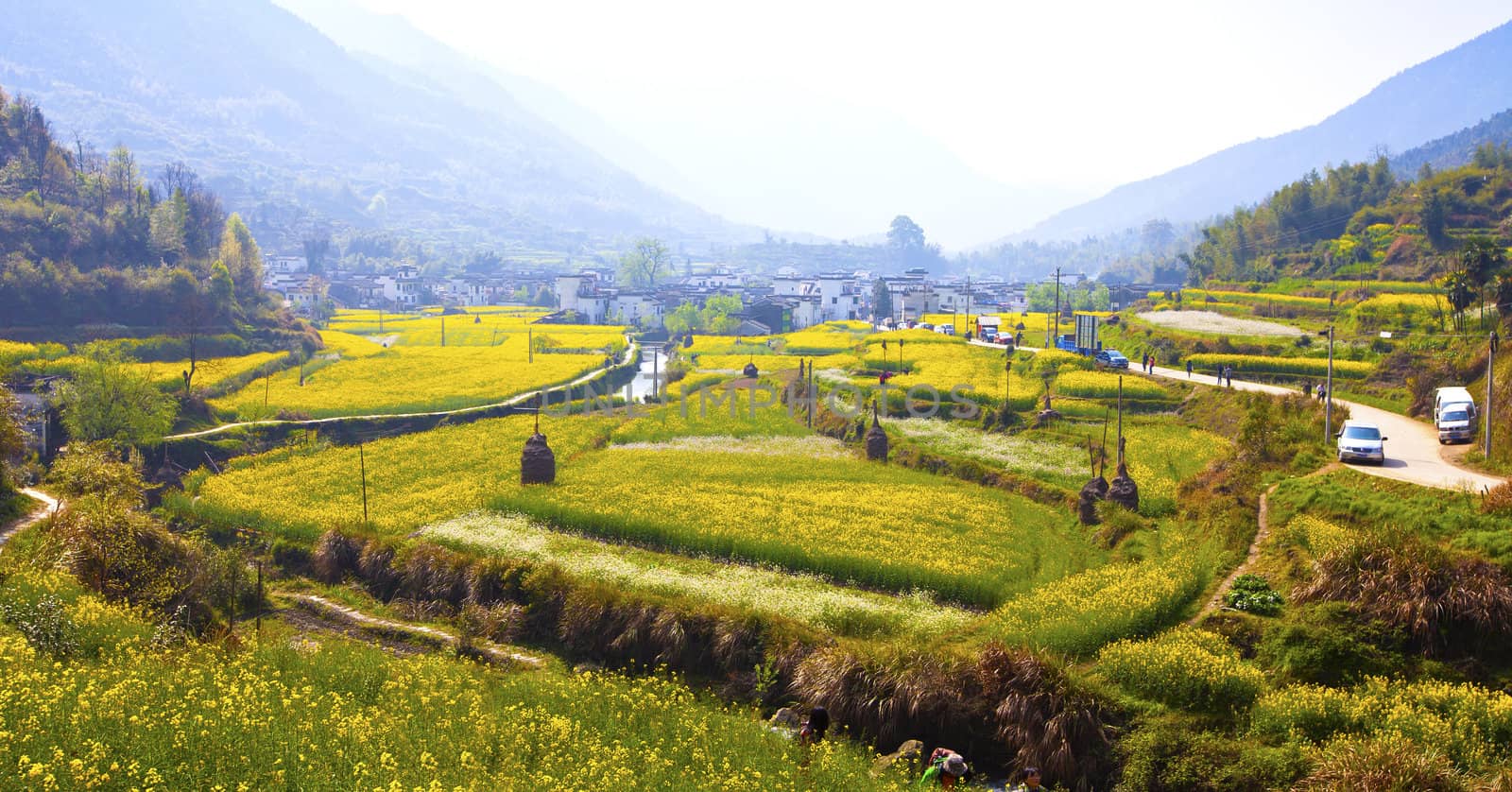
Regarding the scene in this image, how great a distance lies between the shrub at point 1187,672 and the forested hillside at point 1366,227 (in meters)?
44.1

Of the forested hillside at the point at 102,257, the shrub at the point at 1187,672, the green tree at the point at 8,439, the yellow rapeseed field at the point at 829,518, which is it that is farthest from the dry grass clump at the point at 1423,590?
the forested hillside at the point at 102,257

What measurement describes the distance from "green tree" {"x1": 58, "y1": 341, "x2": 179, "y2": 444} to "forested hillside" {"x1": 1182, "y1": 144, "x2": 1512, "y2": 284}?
61033 mm

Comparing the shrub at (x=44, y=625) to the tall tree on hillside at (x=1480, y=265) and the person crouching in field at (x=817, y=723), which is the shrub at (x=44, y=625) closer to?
the person crouching in field at (x=817, y=723)

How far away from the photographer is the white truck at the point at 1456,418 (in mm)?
29766

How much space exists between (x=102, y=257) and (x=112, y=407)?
116ft

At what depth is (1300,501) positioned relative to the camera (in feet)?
82.4

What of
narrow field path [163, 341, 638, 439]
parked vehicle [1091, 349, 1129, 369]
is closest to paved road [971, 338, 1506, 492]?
parked vehicle [1091, 349, 1129, 369]

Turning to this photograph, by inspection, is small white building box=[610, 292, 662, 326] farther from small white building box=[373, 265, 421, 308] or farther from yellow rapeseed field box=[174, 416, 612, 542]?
yellow rapeseed field box=[174, 416, 612, 542]

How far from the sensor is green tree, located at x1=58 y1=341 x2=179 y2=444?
125ft

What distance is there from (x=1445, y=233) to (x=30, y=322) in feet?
296

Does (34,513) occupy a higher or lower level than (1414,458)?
lower

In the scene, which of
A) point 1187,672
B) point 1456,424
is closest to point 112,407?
point 1187,672

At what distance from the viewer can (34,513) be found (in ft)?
97.5

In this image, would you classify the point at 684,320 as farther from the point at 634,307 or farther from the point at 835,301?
the point at 835,301
